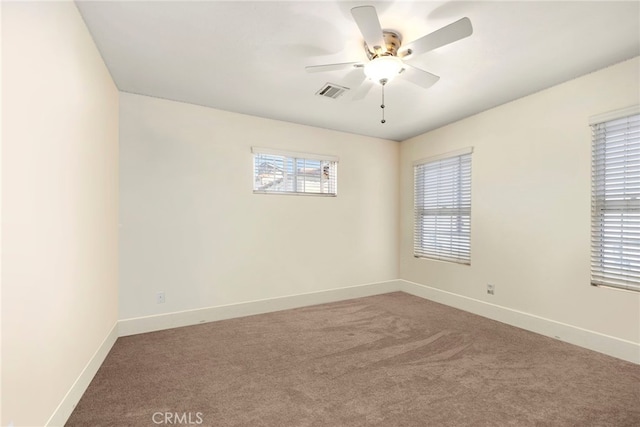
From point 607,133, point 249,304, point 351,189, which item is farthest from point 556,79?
point 249,304

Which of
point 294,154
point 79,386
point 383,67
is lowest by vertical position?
point 79,386

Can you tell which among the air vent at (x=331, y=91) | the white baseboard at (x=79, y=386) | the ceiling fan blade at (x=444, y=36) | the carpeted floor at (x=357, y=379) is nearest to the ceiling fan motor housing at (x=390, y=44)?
the ceiling fan blade at (x=444, y=36)

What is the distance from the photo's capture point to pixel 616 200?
8.64 feet

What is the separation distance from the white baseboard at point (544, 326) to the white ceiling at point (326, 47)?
8.04 ft

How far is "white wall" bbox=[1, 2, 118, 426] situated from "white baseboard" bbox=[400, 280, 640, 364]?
4064 mm

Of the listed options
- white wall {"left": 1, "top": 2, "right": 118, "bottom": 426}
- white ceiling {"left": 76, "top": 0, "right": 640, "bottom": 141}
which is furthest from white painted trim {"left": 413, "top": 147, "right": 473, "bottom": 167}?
white wall {"left": 1, "top": 2, "right": 118, "bottom": 426}

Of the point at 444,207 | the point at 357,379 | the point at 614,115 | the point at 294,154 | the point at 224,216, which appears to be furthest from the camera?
the point at 444,207

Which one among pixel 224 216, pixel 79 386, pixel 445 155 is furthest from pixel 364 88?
pixel 79 386

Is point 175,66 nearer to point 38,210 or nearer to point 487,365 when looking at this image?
point 38,210

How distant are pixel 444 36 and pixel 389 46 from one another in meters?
0.46

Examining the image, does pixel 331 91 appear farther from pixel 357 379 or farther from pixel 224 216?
pixel 357 379

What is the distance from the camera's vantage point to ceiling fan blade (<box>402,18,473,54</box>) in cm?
172

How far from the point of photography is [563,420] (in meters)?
1.79

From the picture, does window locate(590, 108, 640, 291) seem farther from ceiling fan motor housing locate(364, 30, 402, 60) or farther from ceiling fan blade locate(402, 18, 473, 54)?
ceiling fan motor housing locate(364, 30, 402, 60)
